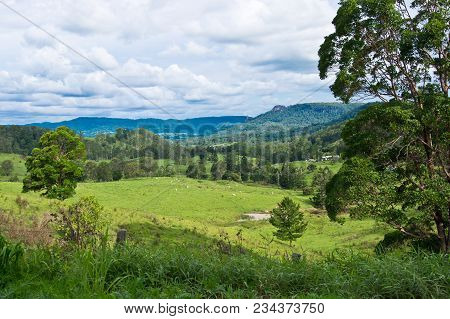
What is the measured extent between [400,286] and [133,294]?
3669mm

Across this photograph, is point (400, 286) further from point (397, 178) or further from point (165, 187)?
point (165, 187)

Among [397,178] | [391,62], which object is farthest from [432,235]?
[391,62]

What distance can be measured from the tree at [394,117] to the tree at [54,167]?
3164 centimetres

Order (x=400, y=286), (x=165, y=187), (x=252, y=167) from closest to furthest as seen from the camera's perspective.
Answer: (x=400, y=286) → (x=165, y=187) → (x=252, y=167)

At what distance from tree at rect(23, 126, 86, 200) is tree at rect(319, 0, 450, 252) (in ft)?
104

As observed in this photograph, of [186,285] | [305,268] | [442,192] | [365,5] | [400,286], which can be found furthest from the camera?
[365,5]

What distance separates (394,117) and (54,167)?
36.6 meters

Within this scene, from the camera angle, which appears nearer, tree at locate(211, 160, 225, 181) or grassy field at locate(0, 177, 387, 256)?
grassy field at locate(0, 177, 387, 256)

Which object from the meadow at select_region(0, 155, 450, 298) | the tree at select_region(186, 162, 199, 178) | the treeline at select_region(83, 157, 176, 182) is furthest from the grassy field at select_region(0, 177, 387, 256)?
the tree at select_region(186, 162, 199, 178)

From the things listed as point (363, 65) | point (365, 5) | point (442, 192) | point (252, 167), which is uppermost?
point (365, 5)

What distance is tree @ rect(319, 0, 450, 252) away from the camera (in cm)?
2011

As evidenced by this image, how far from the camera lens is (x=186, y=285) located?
644 cm

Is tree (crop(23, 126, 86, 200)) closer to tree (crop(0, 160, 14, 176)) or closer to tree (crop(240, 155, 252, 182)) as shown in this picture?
tree (crop(0, 160, 14, 176))

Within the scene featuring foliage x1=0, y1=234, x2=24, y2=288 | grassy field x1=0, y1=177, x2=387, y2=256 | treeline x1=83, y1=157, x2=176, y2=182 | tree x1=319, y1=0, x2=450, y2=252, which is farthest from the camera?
treeline x1=83, y1=157, x2=176, y2=182
